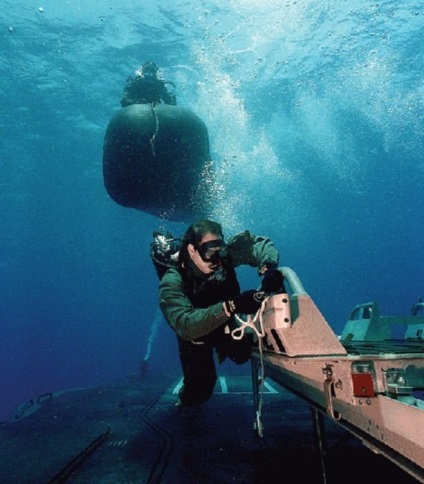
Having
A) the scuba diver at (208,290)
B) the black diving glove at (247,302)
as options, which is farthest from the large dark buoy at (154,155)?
the black diving glove at (247,302)

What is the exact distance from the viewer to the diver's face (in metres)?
3.42

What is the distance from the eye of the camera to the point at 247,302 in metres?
2.28

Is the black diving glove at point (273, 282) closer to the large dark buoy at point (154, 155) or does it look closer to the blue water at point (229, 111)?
the large dark buoy at point (154, 155)

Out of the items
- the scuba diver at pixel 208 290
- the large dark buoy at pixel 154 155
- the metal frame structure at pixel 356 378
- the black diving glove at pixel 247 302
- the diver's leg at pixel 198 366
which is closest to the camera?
the metal frame structure at pixel 356 378

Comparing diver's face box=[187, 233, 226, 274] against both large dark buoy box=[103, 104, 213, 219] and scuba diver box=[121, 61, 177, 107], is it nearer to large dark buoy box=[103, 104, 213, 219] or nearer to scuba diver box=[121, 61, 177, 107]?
large dark buoy box=[103, 104, 213, 219]

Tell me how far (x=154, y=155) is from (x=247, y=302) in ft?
29.5

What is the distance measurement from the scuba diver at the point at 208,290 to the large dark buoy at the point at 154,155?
243 inches

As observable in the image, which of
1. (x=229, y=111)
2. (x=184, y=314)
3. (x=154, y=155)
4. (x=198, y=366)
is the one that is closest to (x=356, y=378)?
(x=184, y=314)

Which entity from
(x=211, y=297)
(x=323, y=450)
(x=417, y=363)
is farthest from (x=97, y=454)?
(x=417, y=363)

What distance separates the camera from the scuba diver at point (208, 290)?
2432mm

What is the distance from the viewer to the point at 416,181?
4175 centimetres

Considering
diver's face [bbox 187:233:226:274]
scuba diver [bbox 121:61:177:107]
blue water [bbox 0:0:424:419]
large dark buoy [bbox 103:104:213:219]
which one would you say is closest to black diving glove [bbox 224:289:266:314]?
diver's face [bbox 187:233:226:274]

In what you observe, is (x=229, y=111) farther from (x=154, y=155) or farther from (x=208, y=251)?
(x=208, y=251)

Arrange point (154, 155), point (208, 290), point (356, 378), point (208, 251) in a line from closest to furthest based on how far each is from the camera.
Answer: point (356, 378) → point (208, 251) → point (208, 290) → point (154, 155)
